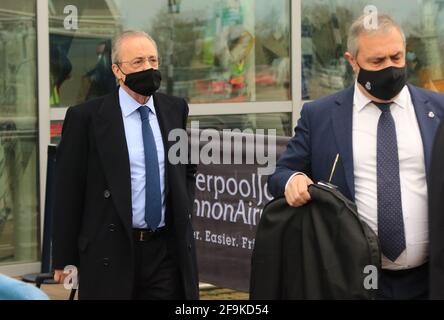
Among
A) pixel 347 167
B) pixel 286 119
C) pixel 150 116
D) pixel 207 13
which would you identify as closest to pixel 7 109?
pixel 207 13

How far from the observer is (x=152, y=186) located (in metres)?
4.90

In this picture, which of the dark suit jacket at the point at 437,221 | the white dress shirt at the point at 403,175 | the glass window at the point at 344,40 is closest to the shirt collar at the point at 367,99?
the white dress shirt at the point at 403,175

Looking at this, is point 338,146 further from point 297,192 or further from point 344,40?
point 344,40

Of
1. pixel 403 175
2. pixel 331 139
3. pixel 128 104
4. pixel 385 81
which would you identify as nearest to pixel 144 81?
pixel 128 104

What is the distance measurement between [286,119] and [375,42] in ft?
19.9

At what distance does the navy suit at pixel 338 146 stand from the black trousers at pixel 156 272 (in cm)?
102

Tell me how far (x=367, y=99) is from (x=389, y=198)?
443 millimetres

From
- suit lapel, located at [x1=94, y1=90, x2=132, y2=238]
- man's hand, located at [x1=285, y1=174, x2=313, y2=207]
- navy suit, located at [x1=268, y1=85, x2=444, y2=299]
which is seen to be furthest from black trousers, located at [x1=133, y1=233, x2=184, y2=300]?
man's hand, located at [x1=285, y1=174, x2=313, y2=207]

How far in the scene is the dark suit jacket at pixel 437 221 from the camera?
365 cm

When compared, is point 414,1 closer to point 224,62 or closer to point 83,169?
point 224,62

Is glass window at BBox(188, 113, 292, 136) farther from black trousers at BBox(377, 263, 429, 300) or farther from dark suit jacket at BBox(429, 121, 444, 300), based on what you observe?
dark suit jacket at BBox(429, 121, 444, 300)

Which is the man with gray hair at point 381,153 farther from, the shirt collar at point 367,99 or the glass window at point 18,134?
the glass window at point 18,134

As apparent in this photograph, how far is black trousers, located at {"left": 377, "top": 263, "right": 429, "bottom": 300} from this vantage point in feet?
12.6
